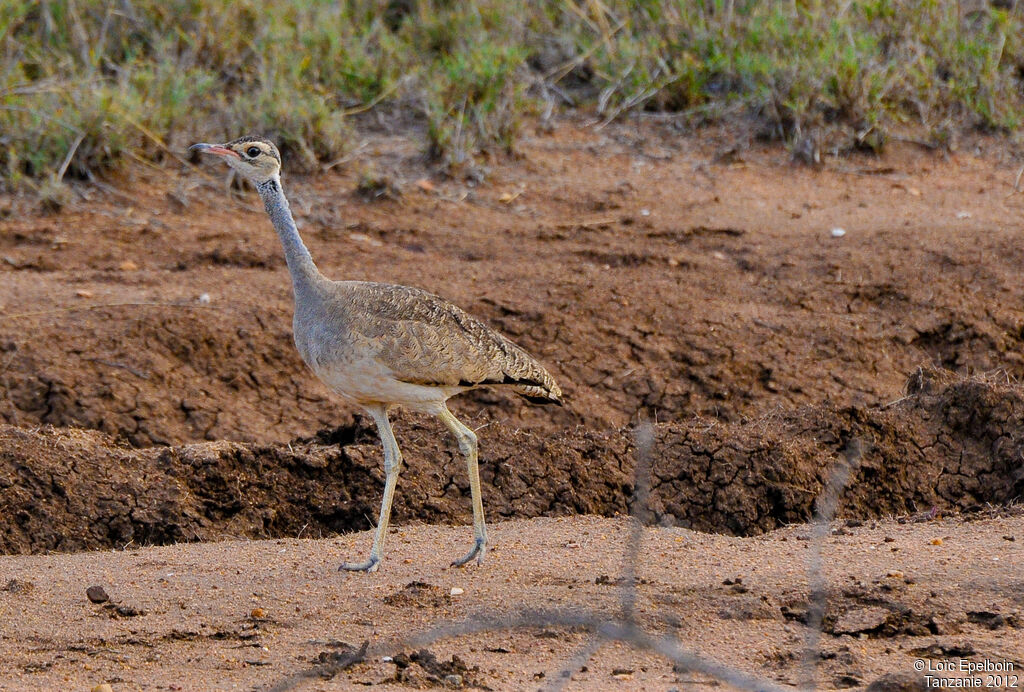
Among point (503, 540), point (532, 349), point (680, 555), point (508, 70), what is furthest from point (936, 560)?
point (508, 70)

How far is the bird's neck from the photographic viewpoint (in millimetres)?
5457

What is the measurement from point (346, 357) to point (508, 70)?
5.72 metres

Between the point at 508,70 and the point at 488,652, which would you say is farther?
the point at 508,70

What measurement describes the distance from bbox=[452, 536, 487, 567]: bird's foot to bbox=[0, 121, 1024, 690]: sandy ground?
79 millimetres

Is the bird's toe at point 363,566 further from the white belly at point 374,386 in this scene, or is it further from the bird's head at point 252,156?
the bird's head at point 252,156

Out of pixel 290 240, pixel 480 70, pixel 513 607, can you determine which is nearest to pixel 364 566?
pixel 513 607

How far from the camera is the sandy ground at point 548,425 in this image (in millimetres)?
4457

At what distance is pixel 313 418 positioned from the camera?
7301 mm

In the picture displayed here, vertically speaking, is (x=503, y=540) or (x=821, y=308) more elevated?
(x=503, y=540)

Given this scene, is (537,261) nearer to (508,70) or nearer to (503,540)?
(508,70)

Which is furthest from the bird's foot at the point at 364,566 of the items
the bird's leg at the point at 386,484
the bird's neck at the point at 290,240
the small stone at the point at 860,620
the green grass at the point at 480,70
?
the green grass at the point at 480,70

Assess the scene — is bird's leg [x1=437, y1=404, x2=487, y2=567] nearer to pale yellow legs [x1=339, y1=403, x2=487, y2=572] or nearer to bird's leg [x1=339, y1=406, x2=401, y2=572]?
pale yellow legs [x1=339, y1=403, x2=487, y2=572]

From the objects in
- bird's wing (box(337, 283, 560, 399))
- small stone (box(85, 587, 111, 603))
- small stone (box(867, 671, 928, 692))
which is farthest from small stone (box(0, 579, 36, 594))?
small stone (box(867, 671, 928, 692))

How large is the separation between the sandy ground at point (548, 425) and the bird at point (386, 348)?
17.9 inches
